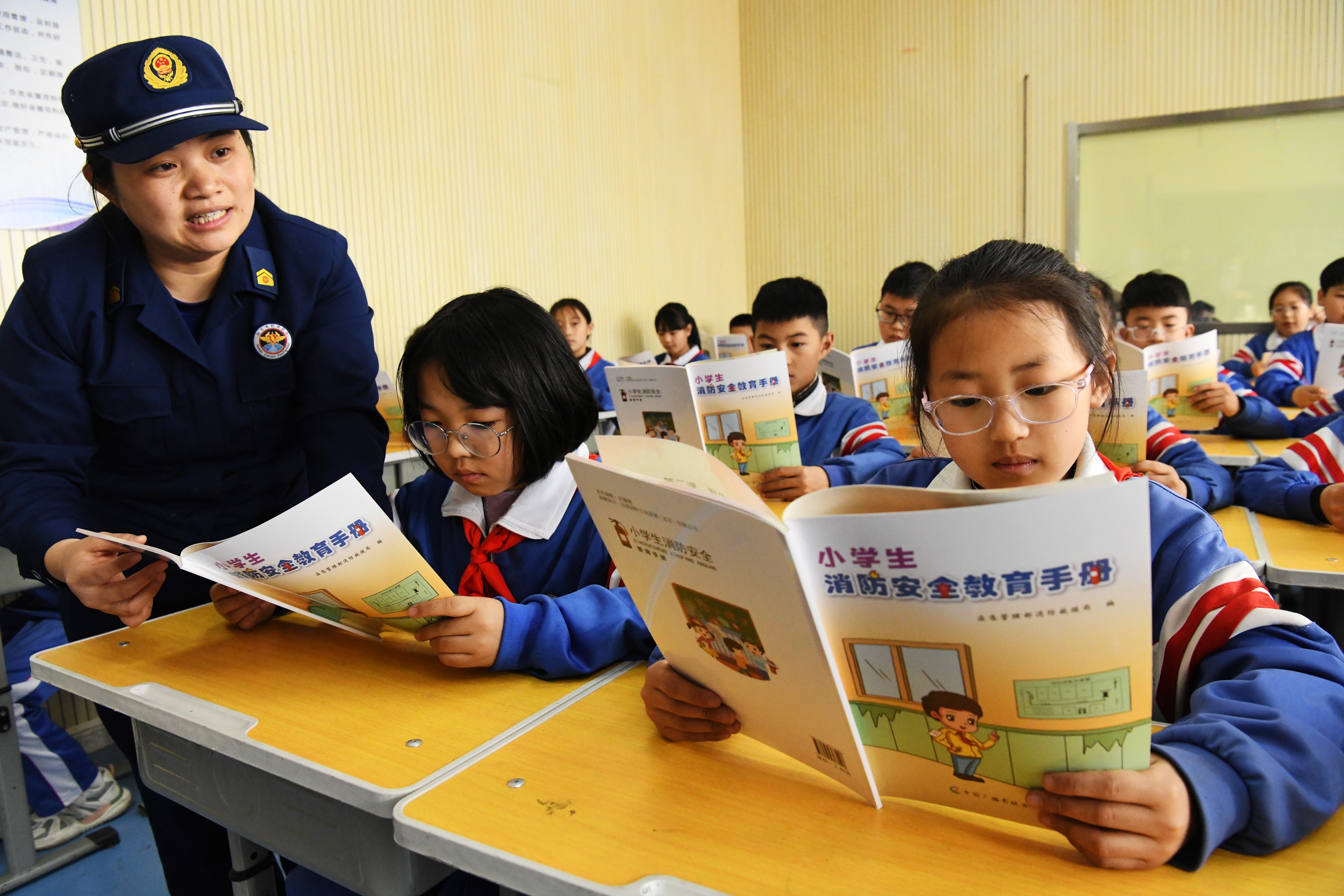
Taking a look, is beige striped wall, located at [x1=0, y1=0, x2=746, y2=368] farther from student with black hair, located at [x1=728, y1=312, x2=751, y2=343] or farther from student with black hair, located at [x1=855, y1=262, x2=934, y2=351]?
student with black hair, located at [x1=855, y1=262, x2=934, y2=351]

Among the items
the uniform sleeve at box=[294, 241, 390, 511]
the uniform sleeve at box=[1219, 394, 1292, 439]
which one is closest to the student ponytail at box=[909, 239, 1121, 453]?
the uniform sleeve at box=[294, 241, 390, 511]

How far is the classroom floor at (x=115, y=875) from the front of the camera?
1775 mm

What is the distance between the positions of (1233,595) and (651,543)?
50 centimetres

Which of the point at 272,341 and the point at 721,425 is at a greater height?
the point at 272,341

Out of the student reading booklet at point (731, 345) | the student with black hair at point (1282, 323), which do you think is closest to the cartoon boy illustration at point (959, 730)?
the student reading booklet at point (731, 345)

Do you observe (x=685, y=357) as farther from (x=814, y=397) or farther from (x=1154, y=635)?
(x=1154, y=635)

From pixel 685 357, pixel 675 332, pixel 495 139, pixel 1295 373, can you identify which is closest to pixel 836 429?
pixel 1295 373

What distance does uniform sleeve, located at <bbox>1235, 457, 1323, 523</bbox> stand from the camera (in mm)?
1647

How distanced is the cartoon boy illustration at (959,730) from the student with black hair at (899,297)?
2794 millimetres

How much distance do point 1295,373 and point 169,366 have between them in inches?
167

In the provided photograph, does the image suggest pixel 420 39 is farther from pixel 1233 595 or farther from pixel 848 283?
pixel 1233 595

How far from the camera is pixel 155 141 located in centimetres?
107

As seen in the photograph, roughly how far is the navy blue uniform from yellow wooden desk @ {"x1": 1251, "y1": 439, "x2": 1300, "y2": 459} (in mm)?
2221

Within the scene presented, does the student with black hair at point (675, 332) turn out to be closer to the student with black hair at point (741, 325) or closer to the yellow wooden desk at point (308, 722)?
the student with black hair at point (741, 325)
